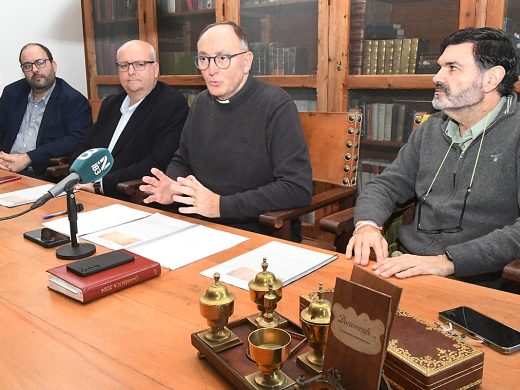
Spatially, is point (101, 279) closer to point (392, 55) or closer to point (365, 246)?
point (365, 246)

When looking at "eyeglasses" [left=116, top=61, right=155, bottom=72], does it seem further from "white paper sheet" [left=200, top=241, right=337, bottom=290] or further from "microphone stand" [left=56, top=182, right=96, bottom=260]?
"white paper sheet" [left=200, top=241, right=337, bottom=290]

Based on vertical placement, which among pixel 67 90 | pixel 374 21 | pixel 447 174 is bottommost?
pixel 447 174

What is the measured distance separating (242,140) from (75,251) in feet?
3.17

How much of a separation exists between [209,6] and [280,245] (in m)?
2.52

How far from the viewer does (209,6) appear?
11.4 feet

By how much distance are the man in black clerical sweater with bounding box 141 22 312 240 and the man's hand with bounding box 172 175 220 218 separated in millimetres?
50

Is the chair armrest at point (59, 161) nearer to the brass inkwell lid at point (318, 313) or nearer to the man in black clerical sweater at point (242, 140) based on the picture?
the man in black clerical sweater at point (242, 140)

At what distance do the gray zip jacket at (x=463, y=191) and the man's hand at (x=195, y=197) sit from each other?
52 centimetres

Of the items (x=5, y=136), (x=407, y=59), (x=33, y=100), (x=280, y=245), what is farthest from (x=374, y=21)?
(x=5, y=136)

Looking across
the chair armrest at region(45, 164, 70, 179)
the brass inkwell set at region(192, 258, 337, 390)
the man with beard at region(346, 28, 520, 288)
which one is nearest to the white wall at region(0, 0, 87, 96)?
the chair armrest at region(45, 164, 70, 179)

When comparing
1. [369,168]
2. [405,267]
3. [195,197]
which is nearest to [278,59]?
[369,168]

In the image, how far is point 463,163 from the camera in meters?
1.73

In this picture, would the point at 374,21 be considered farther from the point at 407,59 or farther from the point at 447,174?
the point at 447,174

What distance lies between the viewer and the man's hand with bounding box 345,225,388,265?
53.9 inches
